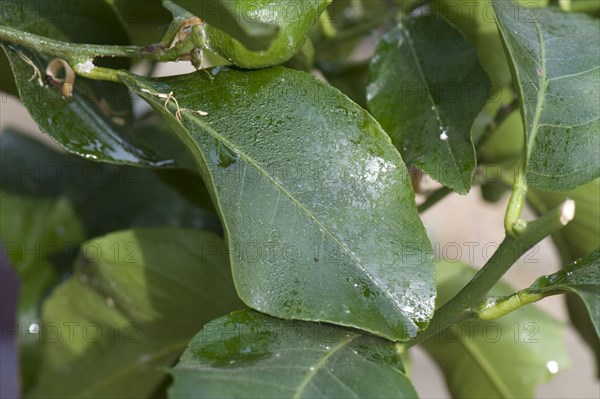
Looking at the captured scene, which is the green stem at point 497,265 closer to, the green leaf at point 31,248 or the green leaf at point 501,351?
the green leaf at point 501,351

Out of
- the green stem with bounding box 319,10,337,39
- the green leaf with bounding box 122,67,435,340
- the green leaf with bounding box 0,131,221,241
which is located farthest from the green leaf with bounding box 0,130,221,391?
the green leaf with bounding box 122,67,435,340

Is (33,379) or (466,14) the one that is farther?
(33,379)

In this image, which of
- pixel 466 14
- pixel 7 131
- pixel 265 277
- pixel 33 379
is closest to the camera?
pixel 265 277

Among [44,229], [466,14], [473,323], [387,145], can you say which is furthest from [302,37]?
[44,229]

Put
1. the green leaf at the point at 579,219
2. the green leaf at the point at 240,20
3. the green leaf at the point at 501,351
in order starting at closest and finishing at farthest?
1. the green leaf at the point at 240,20
2. the green leaf at the point at 579,219
3. the green leaf at the point at 501,351

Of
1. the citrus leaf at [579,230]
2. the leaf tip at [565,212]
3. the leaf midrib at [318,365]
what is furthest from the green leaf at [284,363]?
the citrus leaf at [579,230]

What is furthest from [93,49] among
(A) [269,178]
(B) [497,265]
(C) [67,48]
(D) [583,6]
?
(D) [583,6]

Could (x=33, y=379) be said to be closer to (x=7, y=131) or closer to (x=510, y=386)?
(x=7, y=131)
